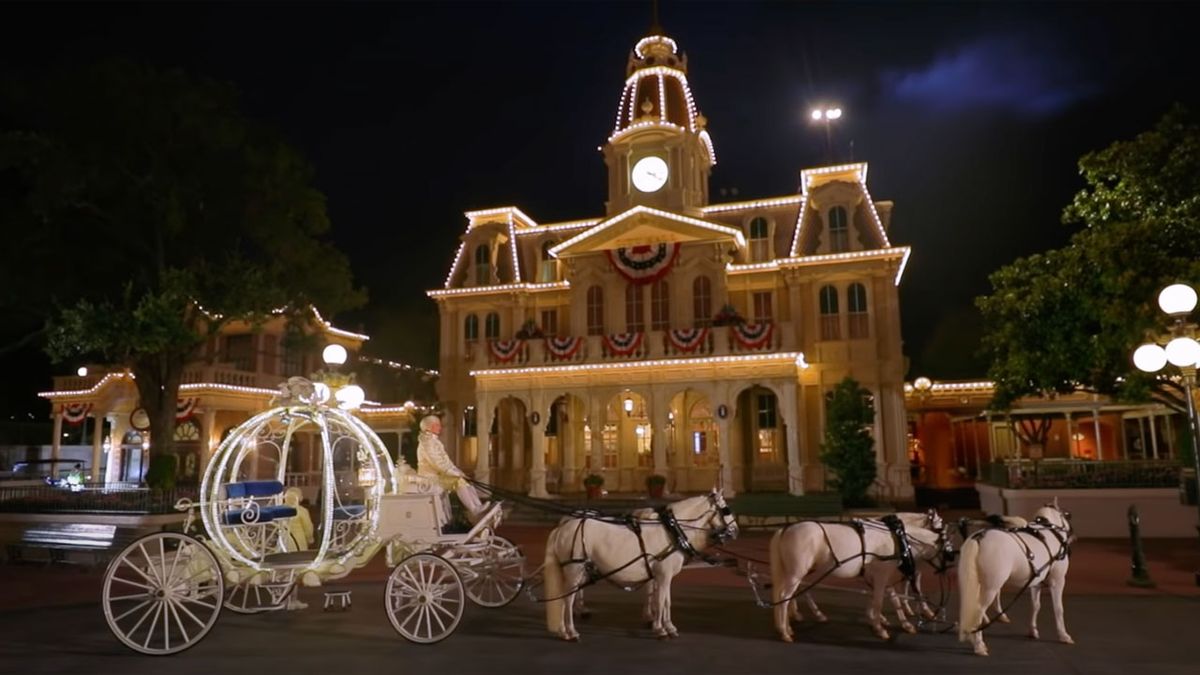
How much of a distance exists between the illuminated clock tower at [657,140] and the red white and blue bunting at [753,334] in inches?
219

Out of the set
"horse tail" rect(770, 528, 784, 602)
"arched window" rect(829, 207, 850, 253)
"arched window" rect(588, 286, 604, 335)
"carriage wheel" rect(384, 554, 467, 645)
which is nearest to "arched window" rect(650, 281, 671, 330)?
"arched window" rect(588, 286, 604, 335)

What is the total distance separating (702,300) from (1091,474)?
41.9 ft

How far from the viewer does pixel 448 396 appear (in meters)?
30.5

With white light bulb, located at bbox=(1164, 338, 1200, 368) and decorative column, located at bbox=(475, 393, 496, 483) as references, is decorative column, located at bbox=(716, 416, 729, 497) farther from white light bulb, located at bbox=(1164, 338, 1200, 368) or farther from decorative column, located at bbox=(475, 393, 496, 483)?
white light bulb, located at bbox=(1164, 338, 1200, 368)

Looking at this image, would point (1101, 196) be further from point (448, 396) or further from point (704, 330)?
point (448, 396)

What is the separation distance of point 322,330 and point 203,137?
6149mm

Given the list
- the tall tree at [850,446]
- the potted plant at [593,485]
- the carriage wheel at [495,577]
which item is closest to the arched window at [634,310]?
the potted plant at [593,485]

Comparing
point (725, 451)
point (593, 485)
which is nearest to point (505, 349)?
point (593, 485)

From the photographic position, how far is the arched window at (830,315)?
26.5m

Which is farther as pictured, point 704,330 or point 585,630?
point 704,330

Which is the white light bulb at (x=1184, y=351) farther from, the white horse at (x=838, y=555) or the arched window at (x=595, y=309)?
the arched window at (x=595, y=309)

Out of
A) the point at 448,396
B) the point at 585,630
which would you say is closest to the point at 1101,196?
the point at 585,630

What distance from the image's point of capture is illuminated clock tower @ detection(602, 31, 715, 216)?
28.5 meters

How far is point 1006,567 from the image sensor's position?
25.6ft
